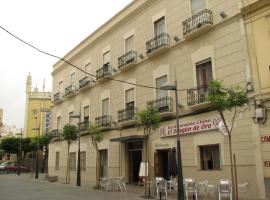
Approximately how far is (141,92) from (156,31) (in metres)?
3.59

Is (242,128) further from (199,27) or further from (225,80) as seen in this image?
(199,27)

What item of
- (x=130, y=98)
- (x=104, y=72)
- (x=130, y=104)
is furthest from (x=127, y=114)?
(x=104, y=72)

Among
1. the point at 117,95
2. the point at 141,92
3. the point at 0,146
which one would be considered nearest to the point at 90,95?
the point at 117,95

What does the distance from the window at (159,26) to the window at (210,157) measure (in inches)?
284

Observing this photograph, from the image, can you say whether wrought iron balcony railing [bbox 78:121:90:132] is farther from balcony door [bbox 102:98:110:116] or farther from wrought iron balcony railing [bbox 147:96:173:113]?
wrought iron balcony railing [bbox 147:96:173:113]

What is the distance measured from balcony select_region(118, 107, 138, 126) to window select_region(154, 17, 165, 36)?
4.61 metres

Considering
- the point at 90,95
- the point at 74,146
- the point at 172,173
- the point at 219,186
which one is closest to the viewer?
the point at 219,186

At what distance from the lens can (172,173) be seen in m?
18.0

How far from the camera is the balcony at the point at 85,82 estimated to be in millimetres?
26562

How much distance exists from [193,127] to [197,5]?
19.8ft

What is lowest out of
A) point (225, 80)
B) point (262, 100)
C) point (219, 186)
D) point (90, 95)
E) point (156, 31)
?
point (219, 186)

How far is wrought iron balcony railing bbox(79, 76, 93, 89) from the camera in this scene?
26606mm

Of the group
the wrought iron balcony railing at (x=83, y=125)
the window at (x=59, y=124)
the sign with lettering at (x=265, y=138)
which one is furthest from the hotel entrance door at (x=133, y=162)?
the window at (x=59, y=124)

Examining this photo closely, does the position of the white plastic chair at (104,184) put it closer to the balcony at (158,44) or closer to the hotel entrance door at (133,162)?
the hotel entrance door at (133,162)
